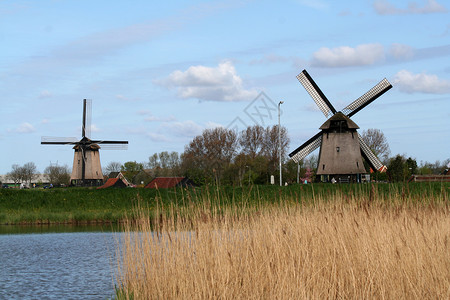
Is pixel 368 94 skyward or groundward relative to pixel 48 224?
skyward

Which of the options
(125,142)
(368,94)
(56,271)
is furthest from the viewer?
(125,142)

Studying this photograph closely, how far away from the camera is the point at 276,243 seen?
21.6ft

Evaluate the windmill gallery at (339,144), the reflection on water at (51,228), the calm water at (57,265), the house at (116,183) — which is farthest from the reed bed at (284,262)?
the house at (116,183)

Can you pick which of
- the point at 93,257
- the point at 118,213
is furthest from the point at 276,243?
the point at 118,213

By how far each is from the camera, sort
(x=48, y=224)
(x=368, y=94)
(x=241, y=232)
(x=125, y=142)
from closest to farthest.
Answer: (x=241, y=232), (x=48, y=224), (x=368, y=94), (x=125, y=142)

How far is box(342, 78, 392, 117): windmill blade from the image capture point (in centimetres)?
3256

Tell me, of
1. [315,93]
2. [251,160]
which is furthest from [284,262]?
[251,160]

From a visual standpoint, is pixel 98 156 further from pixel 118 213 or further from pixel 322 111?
pixel 118 213

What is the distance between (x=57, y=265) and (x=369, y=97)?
2511 cm

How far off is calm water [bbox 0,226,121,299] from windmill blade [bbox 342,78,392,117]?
19819 mm

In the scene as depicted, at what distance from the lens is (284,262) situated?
6.33 meters

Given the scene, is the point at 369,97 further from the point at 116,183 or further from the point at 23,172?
the point at 23,172

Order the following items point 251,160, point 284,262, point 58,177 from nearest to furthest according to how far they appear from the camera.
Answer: point 284,262 < point 251,160 < point 58,177

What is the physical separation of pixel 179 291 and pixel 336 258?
209cm
